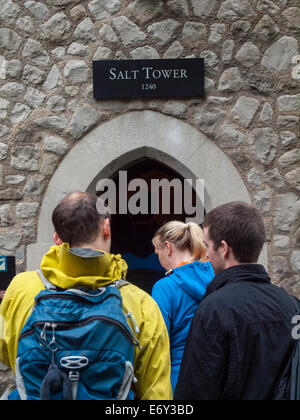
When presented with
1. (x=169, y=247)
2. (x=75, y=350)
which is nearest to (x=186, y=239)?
(x=169, y=247)

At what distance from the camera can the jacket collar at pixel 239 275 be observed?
1.62 m

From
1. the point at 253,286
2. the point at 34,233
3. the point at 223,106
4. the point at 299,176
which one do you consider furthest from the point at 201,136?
the point at 253,286

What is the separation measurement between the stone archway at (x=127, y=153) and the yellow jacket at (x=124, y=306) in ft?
6.95

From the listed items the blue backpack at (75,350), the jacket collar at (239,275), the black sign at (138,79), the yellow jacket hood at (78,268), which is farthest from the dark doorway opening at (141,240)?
the blue backpack at (75,350)

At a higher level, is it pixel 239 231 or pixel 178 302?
pixel 239 231

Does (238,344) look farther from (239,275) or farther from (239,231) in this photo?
(239,231)

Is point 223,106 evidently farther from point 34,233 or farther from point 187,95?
point 34,233

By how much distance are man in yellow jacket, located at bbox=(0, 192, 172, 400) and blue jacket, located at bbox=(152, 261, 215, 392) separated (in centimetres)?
70

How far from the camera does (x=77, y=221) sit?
61.1 inches

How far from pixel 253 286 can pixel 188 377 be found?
0.36 meters

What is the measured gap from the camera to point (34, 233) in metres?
3.69

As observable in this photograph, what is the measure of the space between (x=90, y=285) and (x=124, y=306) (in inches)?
5.0

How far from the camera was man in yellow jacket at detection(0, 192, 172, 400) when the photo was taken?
1493 mm

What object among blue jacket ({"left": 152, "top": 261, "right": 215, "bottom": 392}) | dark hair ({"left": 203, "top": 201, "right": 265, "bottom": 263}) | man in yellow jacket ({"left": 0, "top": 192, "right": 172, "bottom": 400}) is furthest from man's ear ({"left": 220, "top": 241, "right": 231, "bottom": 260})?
blue jacket ({"left": 152, "top": 261, "right": 215, "bottom": 392})
